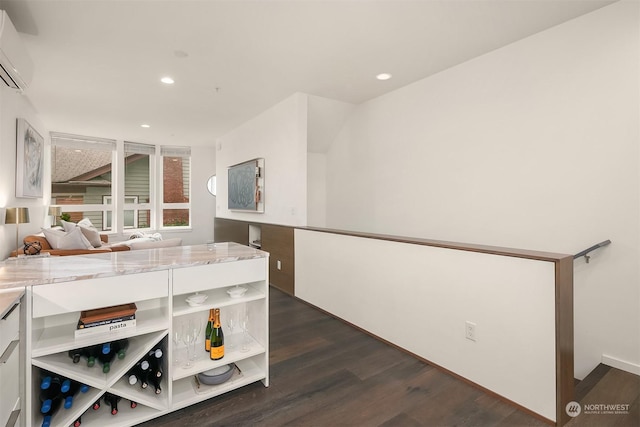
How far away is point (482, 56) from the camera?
2988 mm

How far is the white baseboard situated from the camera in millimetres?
2137

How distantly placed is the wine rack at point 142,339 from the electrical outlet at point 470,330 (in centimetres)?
140

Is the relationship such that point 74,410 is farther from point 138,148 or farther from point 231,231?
point 138,148

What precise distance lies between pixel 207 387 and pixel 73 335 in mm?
791

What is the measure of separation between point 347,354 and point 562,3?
309 cm

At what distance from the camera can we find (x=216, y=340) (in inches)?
75.1

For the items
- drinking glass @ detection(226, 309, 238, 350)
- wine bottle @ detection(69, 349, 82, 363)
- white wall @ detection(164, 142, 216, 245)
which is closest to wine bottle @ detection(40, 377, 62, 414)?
wine bottle @ detection(69, 349, 82, 363)

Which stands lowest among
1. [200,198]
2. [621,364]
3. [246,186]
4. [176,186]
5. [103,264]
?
[621,364]

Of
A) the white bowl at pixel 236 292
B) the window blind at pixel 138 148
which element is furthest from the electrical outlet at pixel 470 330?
the window blind at pixel 138 148

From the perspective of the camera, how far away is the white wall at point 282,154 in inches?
154

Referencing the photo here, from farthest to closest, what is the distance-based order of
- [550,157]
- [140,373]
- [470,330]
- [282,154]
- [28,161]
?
[282,154] → [28,161] → [550,157] → [470,330] → [140,373]

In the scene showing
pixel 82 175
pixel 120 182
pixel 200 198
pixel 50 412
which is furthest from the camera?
pixel 200 198

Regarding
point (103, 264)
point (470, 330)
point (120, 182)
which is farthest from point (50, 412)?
point (120, 182)

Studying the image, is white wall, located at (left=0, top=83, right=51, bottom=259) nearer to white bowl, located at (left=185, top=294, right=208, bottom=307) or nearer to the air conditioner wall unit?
the air conditioner wall unit
